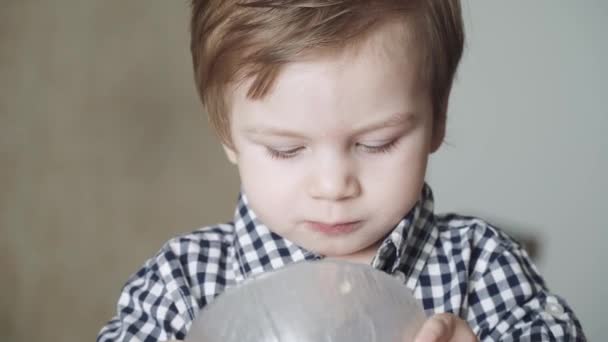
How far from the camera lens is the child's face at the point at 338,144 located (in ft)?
1.95

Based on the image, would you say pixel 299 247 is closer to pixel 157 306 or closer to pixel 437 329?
pixel 157 306

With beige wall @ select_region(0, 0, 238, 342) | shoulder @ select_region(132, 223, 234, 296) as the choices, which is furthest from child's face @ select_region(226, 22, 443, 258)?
beige wall @ select_region(0, 0, 238, 342)

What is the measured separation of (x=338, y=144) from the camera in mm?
602

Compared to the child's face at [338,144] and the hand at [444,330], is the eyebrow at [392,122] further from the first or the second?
the hand at [444,330]

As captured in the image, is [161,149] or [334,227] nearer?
[334,227]

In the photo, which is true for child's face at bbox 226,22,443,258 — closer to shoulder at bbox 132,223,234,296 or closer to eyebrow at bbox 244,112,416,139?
eyebrow at bbox 244,112,416,139

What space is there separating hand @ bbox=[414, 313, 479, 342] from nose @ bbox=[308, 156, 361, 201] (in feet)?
0.44

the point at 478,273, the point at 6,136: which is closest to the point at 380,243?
the point at 478,273

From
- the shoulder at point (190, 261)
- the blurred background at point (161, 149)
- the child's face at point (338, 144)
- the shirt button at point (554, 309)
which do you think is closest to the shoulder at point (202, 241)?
the shoulder at point (190, 261)

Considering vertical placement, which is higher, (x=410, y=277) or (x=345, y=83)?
(x=345, y=83)

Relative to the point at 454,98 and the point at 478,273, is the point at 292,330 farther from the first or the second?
the point at 454,98

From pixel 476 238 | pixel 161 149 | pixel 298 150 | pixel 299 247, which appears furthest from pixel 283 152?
pixel 161 149

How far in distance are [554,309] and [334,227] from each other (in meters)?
0.26

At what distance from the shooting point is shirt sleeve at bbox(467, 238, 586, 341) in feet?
2.43
